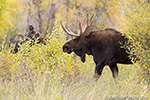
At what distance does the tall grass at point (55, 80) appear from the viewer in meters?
6.73

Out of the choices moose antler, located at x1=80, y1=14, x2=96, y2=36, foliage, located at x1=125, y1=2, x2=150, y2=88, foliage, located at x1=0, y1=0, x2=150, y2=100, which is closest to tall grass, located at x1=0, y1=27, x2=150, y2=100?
foliage, located at x1=0, y1=0, x2=150, y2=100

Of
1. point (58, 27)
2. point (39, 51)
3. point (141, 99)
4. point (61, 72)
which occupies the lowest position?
point (141, 99)

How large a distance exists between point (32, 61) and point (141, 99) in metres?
3.61

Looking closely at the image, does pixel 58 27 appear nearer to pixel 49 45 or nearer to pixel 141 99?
pixel 49 45

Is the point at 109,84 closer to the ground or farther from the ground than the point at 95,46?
closer to the ground

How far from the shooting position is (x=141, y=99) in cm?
634

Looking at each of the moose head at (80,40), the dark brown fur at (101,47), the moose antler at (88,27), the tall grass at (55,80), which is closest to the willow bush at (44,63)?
the tall grass at (55,80)

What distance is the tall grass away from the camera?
6730mm

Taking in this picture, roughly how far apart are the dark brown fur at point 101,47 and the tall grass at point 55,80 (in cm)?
29

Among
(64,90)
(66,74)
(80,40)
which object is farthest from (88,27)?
(64,90)

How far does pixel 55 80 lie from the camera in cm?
759

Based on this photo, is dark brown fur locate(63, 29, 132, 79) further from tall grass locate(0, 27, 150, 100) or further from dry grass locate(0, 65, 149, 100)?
dry grass locate(0, 65, 149, 100)

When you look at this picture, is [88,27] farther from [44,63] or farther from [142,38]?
[142,38]

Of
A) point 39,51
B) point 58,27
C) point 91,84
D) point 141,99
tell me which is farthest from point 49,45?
point 141,99
